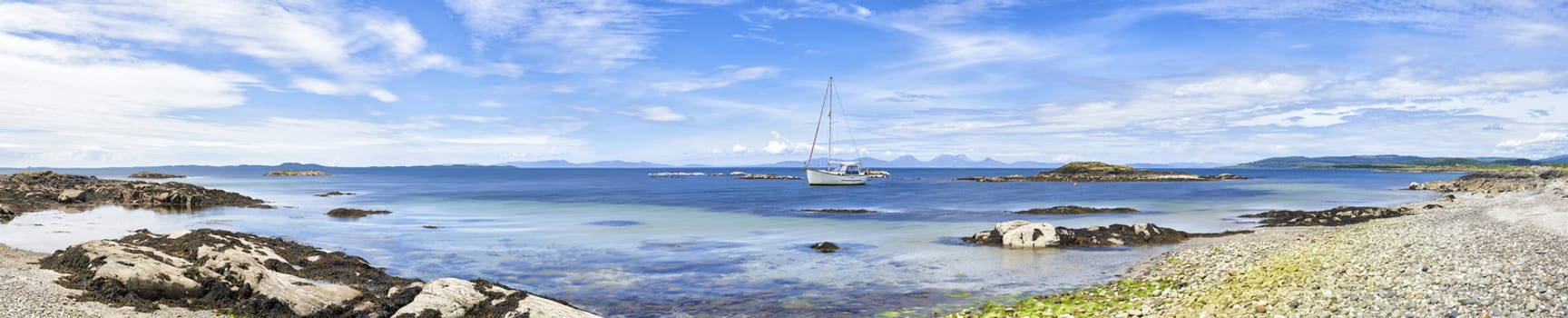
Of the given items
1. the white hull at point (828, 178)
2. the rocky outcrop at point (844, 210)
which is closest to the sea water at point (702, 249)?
the rocky outcrop at point (844, 210)

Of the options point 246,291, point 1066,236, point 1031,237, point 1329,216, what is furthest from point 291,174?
point 1329,216

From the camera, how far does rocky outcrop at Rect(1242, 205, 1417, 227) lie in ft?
112

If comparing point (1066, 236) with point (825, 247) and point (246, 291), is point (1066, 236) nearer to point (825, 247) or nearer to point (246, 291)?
point (825, 247)

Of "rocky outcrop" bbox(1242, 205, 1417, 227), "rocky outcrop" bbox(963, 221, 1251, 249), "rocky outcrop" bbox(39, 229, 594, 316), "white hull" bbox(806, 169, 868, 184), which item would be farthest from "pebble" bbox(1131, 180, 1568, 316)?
"white hull" bbox(806, 169, 868, 184)

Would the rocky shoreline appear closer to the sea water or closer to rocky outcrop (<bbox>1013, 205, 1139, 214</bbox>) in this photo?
the sea water

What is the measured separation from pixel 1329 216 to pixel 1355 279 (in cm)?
2655

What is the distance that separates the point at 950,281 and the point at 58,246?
89.8 feet

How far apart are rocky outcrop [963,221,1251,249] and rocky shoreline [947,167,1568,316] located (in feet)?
10.1

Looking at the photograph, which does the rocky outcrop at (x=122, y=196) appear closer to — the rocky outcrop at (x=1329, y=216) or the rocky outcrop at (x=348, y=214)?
the rocky outcrop at (x=348, y=214)

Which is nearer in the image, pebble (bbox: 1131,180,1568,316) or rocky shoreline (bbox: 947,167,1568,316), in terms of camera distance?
pebble (bbox: 1131,180,1568,316)

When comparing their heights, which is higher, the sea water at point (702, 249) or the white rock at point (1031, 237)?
the white rock at point (1031, 237)

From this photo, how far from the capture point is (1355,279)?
1359 centimetres

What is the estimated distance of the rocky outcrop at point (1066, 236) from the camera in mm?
25594

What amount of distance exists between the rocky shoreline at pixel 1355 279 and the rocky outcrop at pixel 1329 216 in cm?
1038
